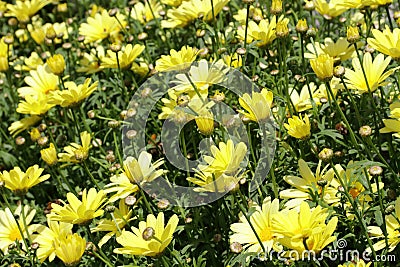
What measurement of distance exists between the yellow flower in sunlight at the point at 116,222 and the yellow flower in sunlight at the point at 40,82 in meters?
1.35

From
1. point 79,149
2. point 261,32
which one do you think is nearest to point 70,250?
point 79,149

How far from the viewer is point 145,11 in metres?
4.58

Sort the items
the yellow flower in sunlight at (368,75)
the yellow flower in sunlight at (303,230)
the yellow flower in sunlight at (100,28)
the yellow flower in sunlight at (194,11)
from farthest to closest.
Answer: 1. the yellow flower in sunlight at (100,28)
2. the yellow flower in sunlight at (194,11)
3. the yellow flower in sunlight at (368,75)
4. the yellow flower in sunlight at (303,230)

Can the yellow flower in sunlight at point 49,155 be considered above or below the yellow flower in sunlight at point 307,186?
above

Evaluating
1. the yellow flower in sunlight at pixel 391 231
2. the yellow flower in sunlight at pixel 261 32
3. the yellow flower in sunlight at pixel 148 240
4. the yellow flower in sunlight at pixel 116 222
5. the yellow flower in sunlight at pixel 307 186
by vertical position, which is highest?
the yellow flower in sunlight at pixel 261 32

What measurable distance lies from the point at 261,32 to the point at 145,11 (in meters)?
1.43

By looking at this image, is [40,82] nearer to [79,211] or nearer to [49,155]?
[49,155]

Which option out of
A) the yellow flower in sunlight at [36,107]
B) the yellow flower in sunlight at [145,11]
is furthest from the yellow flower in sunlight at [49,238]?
the yellow flower in sunlight at [145,11]

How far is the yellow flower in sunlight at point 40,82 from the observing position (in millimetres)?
4039

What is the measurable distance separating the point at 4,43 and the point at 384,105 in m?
2.53

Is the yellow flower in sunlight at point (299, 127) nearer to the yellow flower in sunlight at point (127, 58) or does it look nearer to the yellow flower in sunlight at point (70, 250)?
the yellow flower in sunlight at point (70, 250)

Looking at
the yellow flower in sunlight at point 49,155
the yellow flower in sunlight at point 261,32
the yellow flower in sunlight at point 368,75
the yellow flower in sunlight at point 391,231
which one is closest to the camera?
the yellow flower in sunlight at point 391,231

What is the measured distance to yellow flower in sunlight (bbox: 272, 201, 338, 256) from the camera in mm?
2172

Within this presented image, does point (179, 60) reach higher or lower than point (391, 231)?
higher
